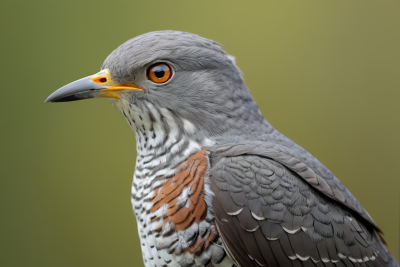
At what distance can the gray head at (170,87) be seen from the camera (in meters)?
2.09

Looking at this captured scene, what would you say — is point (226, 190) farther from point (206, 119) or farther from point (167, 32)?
point (167, 32)

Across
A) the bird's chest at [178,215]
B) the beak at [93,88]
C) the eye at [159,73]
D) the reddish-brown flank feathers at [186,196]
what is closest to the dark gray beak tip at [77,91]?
the beak at [93,88]

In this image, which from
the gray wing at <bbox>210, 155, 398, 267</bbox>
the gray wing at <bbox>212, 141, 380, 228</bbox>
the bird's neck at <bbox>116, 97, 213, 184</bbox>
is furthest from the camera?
the bird's neck at <bbox>116, 97, 213, 184</bbox>

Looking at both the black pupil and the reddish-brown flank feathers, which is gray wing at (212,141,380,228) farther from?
the black pupil

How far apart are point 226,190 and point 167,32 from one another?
0.93m

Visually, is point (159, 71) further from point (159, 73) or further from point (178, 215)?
point (178, 215)

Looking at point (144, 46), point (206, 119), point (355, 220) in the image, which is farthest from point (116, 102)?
point (355, 220)

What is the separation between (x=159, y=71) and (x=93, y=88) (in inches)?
14.3

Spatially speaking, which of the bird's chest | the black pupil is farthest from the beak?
the bird's chest

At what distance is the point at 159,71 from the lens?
83.3 inches

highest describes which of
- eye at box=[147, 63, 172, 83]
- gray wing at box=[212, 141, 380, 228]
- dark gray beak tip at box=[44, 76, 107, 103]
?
eye at box=[147, 63, 172, 83]

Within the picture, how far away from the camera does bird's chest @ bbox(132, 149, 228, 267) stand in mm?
1854

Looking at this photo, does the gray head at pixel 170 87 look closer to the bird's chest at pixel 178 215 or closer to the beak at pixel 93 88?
the beak at pixel 93 88

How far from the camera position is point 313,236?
185 centimetres
